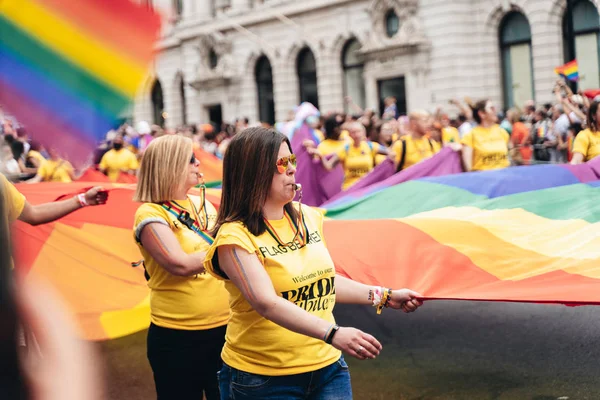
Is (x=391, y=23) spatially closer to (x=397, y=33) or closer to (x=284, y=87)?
(x=397, y=33)

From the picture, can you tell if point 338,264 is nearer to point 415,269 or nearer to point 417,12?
point 415,269

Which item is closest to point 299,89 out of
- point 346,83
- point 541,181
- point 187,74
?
point 346,83

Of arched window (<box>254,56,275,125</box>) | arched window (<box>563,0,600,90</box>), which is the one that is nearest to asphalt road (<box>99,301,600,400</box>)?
arched window (<box>563,0,600,90</box>)

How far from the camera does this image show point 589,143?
8.30 metres

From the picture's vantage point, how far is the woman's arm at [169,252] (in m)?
3.90

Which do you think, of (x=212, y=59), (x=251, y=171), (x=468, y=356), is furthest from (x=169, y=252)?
(x=212, y=59)

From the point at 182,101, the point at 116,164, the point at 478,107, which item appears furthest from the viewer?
the point at 182,101

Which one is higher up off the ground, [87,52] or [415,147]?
[415,147]

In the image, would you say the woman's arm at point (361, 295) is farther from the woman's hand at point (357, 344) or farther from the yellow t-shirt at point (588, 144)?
the yellow t-shirt at point (588, 144)

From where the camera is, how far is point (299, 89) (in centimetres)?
3475

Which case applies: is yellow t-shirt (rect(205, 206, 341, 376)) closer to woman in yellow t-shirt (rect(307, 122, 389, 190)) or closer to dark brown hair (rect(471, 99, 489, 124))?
dark brown hair (rect(471, 99, 489, 124))

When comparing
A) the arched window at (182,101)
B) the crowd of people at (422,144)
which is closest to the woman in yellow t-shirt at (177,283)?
the crowd of people at (422,144)

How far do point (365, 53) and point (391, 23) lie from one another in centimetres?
131

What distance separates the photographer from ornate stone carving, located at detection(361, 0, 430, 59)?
2738 cm
